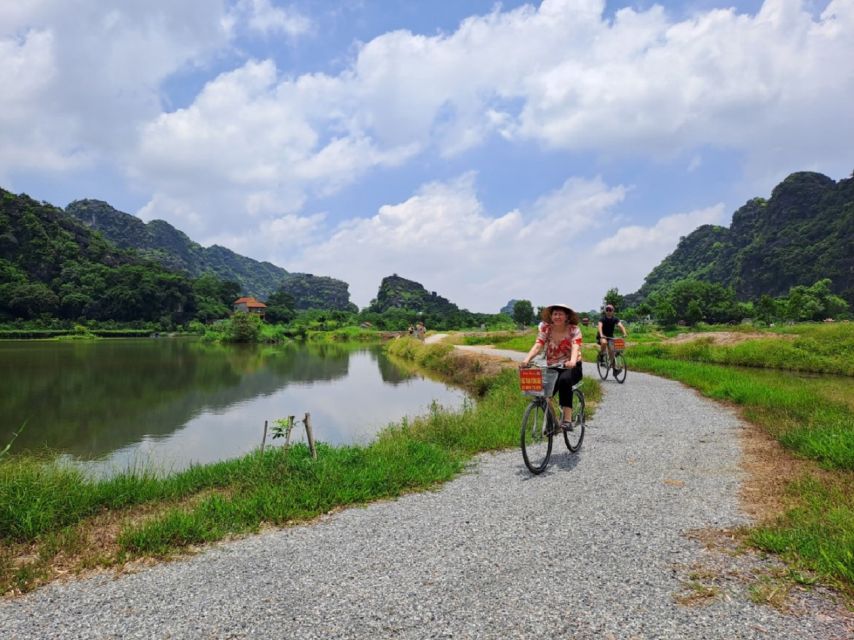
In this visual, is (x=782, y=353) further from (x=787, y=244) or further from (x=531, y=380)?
(x=787, y=244)

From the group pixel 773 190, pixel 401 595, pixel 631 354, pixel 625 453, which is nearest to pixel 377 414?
pixel 625 453

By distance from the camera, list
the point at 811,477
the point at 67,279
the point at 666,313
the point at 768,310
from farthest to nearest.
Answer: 1. the point at 67,279
2. the point at 666,313
3. the point at 768,310
4. the point at 811,477

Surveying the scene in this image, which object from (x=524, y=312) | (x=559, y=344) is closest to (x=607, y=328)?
(x=559, y=344)

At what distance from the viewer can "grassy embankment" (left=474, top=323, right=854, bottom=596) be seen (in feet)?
12.8

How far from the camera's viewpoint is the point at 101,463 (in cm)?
1127

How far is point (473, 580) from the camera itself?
3.83 meters

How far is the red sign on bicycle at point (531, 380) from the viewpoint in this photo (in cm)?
657

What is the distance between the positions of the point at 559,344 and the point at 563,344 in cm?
6

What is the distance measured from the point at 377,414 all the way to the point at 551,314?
11116mm

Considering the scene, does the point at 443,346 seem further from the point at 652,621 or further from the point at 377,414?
the point at 652,621

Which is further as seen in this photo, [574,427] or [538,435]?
[574,427]

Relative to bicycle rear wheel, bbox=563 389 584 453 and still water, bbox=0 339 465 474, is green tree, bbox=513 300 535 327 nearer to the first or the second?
still water, bbox=0 339 465 474

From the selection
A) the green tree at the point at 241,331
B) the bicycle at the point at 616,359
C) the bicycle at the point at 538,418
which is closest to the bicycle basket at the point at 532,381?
the bicycle at the point at 538,418

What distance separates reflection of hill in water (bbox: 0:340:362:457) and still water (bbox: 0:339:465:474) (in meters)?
0.05
